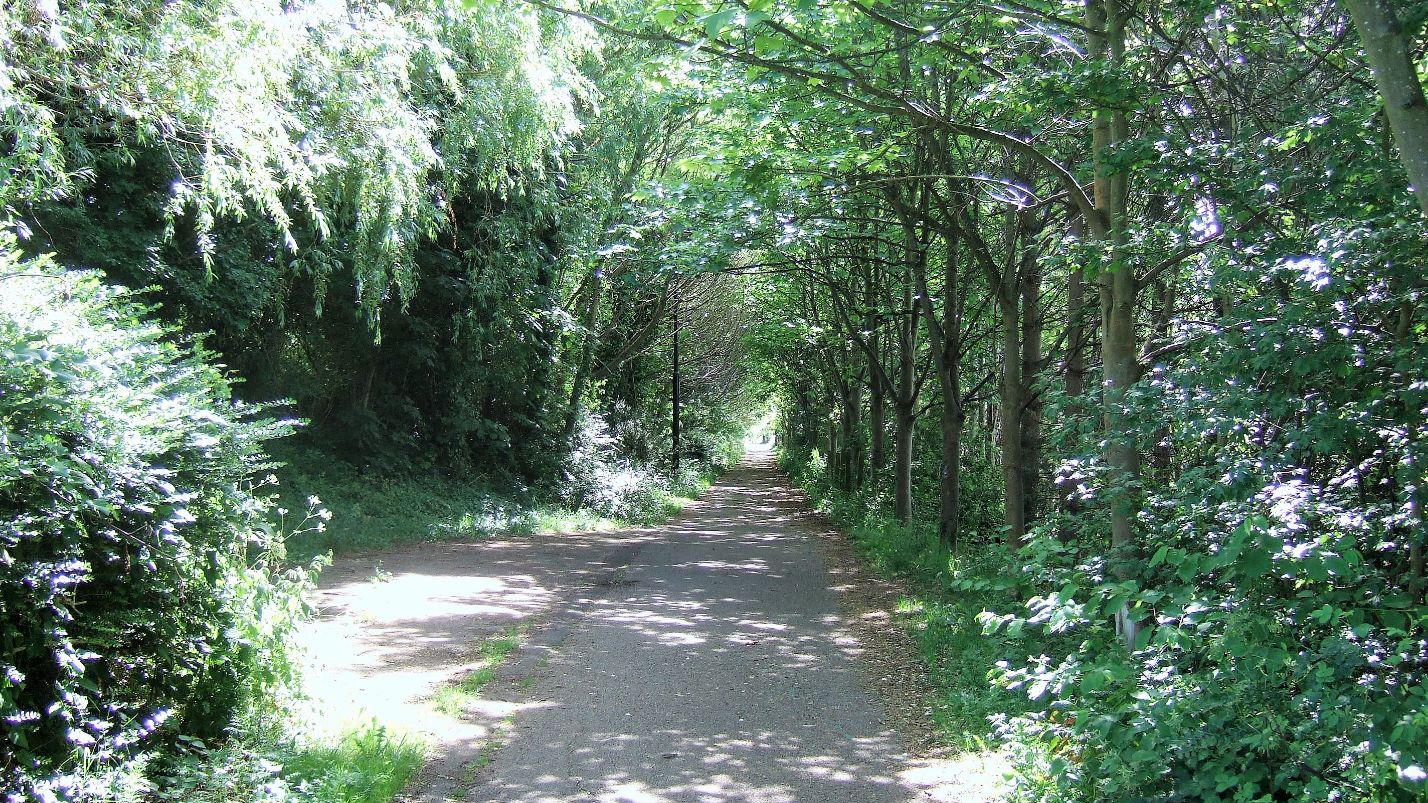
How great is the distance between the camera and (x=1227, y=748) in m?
4.03

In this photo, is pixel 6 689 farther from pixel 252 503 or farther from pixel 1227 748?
pixel 1227 748

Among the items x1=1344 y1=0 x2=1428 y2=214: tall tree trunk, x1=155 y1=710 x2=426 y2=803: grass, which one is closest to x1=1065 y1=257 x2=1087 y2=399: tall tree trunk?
x1=1344 y1=0 x2=1428 y2=214: tall tree trunk

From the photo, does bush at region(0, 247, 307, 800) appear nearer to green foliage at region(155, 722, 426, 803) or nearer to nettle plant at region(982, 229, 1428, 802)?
green foliage at region(155, 722, 426, 803)

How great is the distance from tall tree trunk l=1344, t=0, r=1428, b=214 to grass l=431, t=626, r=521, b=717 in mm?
6077

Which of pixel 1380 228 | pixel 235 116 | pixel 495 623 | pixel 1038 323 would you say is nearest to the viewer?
pixel 1380 228

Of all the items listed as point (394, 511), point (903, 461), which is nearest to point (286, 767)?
point (394, 511)

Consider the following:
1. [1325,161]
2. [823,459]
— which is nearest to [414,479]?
[1325,161]

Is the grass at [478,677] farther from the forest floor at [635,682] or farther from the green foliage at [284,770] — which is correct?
the green foliage at [284,770]

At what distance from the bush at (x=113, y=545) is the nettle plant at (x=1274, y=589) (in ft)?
13.0

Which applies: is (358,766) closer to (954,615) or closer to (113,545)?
(113,545)

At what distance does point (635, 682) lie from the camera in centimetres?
758

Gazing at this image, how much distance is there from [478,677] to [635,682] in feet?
4.08

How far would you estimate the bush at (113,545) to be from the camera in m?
3.96

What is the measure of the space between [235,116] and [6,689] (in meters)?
5.12
